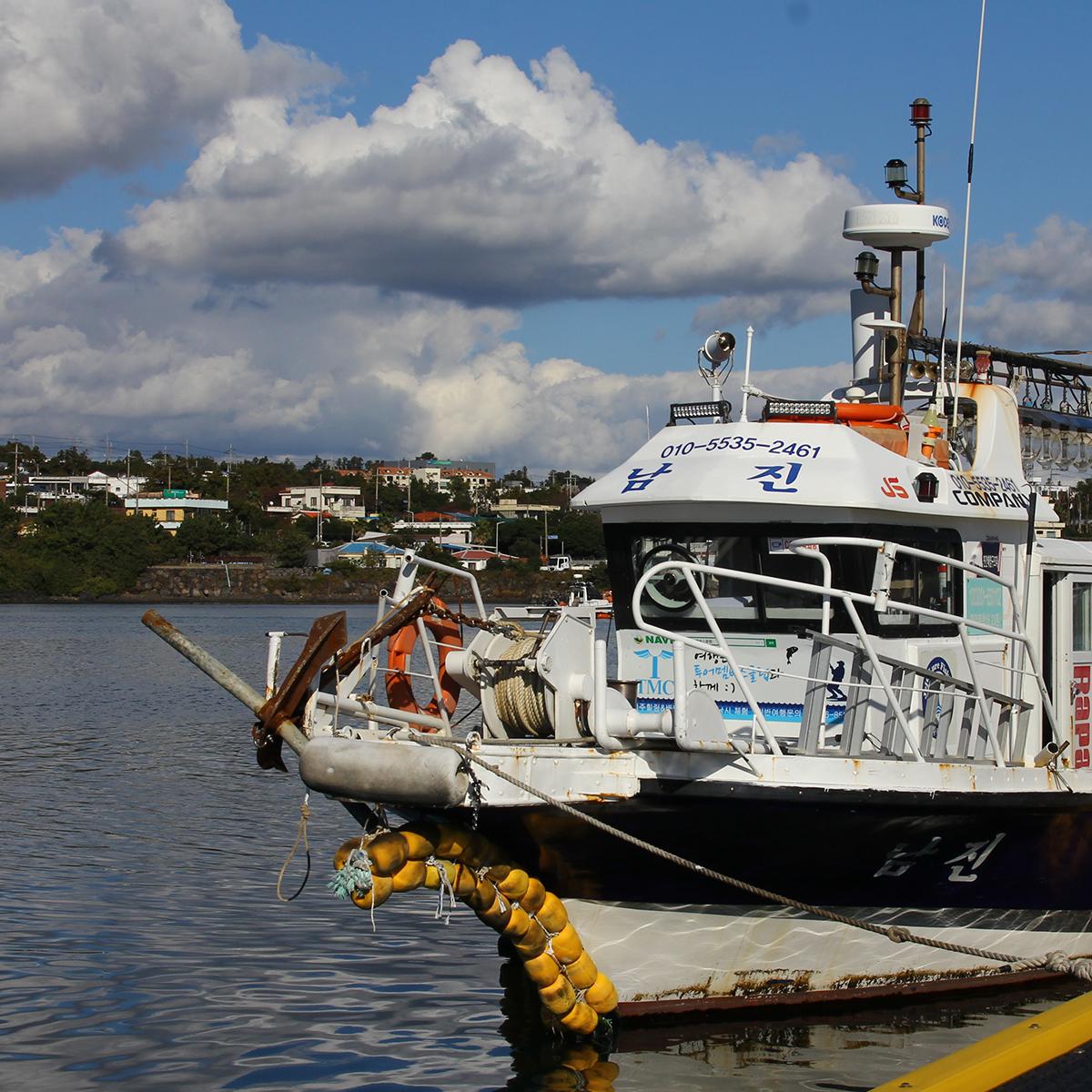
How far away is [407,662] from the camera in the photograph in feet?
34.5

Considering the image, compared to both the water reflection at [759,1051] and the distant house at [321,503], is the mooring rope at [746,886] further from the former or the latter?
the distant house at [321,503]

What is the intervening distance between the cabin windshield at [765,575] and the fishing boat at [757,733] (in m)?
0.02

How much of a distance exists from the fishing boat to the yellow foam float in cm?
2

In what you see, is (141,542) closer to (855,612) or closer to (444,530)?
(444,530)

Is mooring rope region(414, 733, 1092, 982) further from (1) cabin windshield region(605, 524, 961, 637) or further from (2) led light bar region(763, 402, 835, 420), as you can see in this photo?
(2) led light bar region(763, 402, 835, 420)

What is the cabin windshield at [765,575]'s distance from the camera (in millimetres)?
10172

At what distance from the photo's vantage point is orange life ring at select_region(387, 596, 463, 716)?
33.8ft

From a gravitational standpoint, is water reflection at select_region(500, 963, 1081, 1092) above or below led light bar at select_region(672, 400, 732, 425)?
below

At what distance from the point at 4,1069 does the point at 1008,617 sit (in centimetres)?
721

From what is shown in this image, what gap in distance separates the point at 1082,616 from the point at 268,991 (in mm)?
6421

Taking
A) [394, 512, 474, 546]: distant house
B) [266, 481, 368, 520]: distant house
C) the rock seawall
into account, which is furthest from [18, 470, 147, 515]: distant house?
the rock seawall

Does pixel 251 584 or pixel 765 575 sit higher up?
pixel 251 584

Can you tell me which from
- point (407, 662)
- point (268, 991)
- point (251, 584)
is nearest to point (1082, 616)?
point (407, 662)

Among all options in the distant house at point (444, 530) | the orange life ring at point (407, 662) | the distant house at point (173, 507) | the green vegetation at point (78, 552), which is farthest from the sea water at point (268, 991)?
the distant house at point (173, 507)
